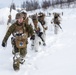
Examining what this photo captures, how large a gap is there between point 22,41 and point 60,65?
1.45 meters

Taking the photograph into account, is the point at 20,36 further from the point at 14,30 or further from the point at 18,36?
the point at 14,30

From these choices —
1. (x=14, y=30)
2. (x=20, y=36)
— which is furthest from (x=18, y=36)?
(x=14, y=30)

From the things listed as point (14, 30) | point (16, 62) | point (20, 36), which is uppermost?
point (14, 30)

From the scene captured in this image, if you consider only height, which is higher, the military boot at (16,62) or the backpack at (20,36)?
the backpack at (20,36)

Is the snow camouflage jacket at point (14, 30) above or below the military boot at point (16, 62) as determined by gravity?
above

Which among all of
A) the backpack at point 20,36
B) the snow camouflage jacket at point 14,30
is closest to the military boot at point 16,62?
the backpack at point 20,36

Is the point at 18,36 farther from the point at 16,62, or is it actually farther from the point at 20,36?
the point at 16,62

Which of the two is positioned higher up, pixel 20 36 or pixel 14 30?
pixel 14 30

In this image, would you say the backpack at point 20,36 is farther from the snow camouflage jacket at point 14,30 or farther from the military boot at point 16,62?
the military boot at point 16,62

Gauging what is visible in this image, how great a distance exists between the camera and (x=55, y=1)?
368 ft

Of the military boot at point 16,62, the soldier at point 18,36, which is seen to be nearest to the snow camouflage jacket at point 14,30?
→ the soldier at point 18,36

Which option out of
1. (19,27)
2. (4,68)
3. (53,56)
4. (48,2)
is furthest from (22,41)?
(48,2)

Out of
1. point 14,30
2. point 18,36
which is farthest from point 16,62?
point 14,30

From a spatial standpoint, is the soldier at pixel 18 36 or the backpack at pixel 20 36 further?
the backpack at pixel 20 36
